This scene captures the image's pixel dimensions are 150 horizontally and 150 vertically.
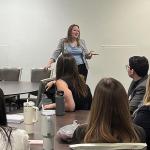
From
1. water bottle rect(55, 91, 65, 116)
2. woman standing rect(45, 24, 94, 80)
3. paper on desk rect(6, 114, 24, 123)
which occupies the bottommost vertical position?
paper on desk rect(6, 114, 24, 123)

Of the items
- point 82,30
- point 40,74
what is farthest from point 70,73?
point 82,30

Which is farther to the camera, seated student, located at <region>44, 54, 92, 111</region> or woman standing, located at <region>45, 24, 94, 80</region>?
woman standing, located at <region>45, 24, 94, 80</region>

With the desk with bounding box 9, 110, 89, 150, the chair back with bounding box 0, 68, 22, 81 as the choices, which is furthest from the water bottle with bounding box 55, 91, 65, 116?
the chair back with bounding box 0, 68, 22, 81

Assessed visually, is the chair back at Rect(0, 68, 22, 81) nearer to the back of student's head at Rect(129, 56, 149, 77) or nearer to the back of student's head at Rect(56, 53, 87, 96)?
the back of student's head at Rect(56, 53, 87, 96)

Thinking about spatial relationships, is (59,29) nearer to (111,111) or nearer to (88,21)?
(88,21)

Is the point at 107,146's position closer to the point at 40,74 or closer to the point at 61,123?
the point at 61,123

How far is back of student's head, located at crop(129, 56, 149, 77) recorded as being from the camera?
371cm

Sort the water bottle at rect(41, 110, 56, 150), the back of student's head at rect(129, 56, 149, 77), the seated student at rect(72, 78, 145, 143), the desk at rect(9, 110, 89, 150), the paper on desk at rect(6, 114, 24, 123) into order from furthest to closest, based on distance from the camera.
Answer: the back of student's head at rect(129, 56, 149, 77) → the paper on desk at rect(6, 114, 24, 123) → the desk at rect(9, 110, 89, 150) → the water bottle at rect(41, 110, 56, 150) → the seated student at rect(72, 78, 145, 143)

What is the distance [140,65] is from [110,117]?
1.91 metres

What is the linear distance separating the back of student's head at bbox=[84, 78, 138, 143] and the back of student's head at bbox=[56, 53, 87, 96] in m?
1.53

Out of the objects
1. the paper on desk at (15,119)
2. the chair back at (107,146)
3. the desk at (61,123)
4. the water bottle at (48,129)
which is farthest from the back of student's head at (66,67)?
the chair back at (107,146)

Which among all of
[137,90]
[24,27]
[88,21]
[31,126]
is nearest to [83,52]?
[88,21]

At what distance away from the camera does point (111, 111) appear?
6.29 feet

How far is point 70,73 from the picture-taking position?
3.53 m
